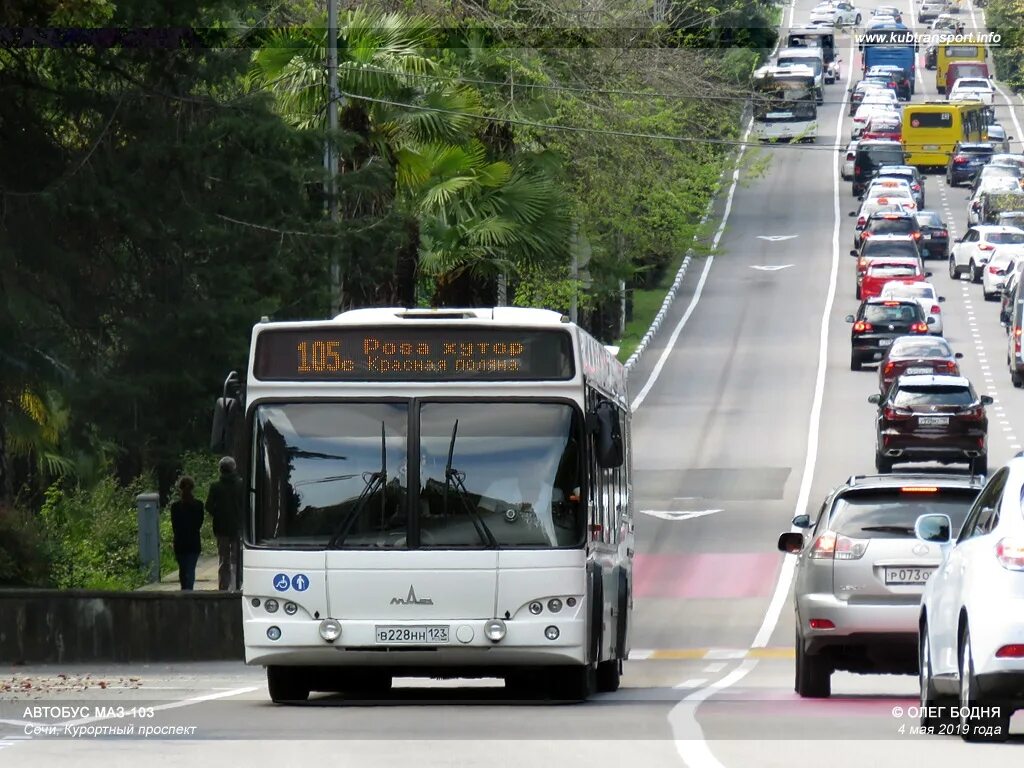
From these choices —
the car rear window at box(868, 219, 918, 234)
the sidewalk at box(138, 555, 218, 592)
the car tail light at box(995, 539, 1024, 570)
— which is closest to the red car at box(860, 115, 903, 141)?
the car rear window at box(868, 219, 918, 234)

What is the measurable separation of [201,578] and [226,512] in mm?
5120

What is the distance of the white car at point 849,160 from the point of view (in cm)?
9231

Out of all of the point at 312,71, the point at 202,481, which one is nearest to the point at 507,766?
the point at 312,71

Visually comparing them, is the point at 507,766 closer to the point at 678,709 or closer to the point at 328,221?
the point at 678,709

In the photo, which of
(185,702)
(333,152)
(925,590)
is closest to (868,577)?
(925,590)

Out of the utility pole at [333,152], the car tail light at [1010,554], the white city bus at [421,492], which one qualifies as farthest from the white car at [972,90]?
the car tail light at [1010,554]

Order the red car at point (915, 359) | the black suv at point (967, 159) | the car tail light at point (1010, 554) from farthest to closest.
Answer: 1. the black suv at point (967, 159)
2. the red car at point (915, 359)
3. the car tail light at point (1010, 554)

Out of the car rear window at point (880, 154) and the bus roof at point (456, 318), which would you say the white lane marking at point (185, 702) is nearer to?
the bus roof at point (456, 318)

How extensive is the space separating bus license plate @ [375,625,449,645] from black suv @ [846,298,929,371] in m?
41.4

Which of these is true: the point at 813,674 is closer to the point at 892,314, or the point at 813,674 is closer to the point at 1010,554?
the point at 1010,554

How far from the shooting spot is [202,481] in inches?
1588

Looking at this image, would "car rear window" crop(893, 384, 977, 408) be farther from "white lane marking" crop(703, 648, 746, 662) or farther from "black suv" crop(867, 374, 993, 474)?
"white lane marking" crop(703, 648, 746, 662)

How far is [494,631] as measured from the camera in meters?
15.2

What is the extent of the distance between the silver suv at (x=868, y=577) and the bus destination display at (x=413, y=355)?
2351mm
